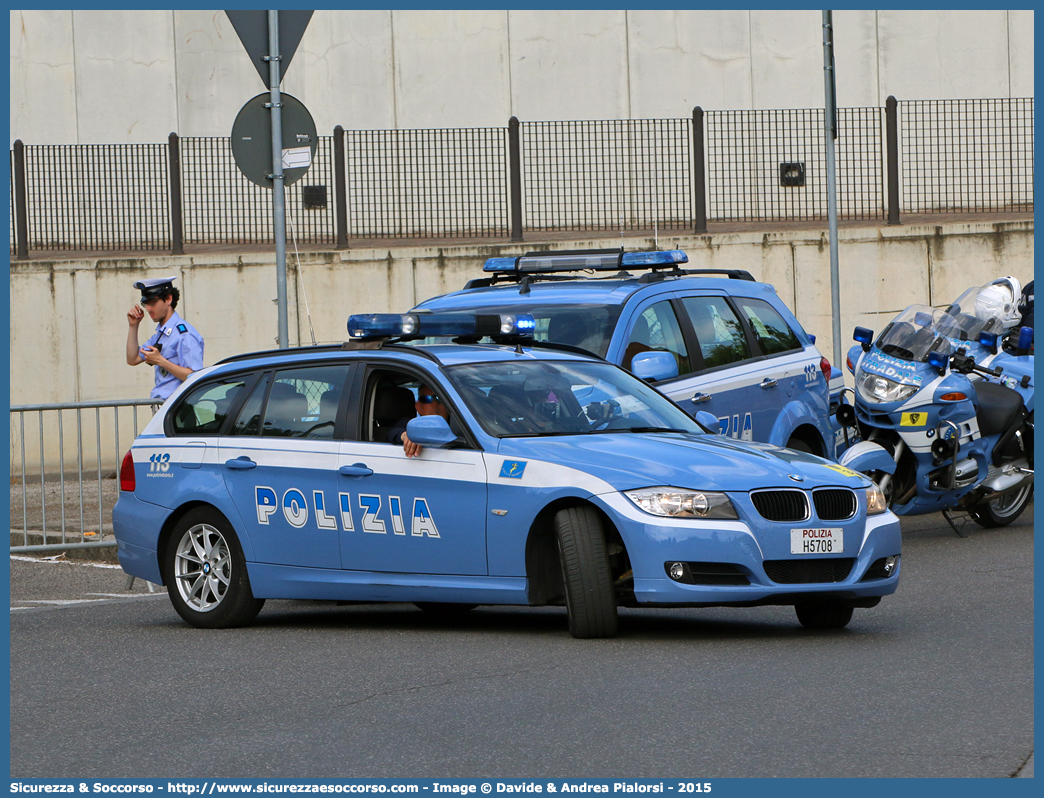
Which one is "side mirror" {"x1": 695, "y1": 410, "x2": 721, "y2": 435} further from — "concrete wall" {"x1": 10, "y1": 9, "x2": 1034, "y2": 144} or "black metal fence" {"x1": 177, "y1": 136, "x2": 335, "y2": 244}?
"concrete wall" {"x1": 10, "y1": 9, "x2": 1034, "y2": 144}

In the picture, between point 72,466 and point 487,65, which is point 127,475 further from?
point 487,65

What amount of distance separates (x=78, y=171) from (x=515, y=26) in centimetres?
761

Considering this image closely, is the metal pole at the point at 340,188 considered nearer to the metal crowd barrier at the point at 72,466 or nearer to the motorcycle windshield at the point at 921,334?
the metal crowd barrier at the point at 72,466

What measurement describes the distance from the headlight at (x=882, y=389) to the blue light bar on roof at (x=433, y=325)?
3651mm

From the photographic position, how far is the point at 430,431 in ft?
26.8

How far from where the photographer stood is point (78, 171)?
66.5ft

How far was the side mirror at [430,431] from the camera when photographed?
816cm

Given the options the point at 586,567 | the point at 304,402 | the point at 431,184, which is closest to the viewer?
the point at 586,567

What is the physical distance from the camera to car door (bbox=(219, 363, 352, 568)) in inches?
342

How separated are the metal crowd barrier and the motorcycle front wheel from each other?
20.8 feet

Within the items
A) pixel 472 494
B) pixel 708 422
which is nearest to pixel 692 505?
pixel 472 494

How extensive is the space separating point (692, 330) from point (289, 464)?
3355 millimetres

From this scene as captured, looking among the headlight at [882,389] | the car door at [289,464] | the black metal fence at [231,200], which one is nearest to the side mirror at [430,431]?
the car door at [289,464]

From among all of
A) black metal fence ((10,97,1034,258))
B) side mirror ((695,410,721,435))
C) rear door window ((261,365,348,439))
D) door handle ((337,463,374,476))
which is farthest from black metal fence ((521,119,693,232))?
door handle ((337,463,374,476))
